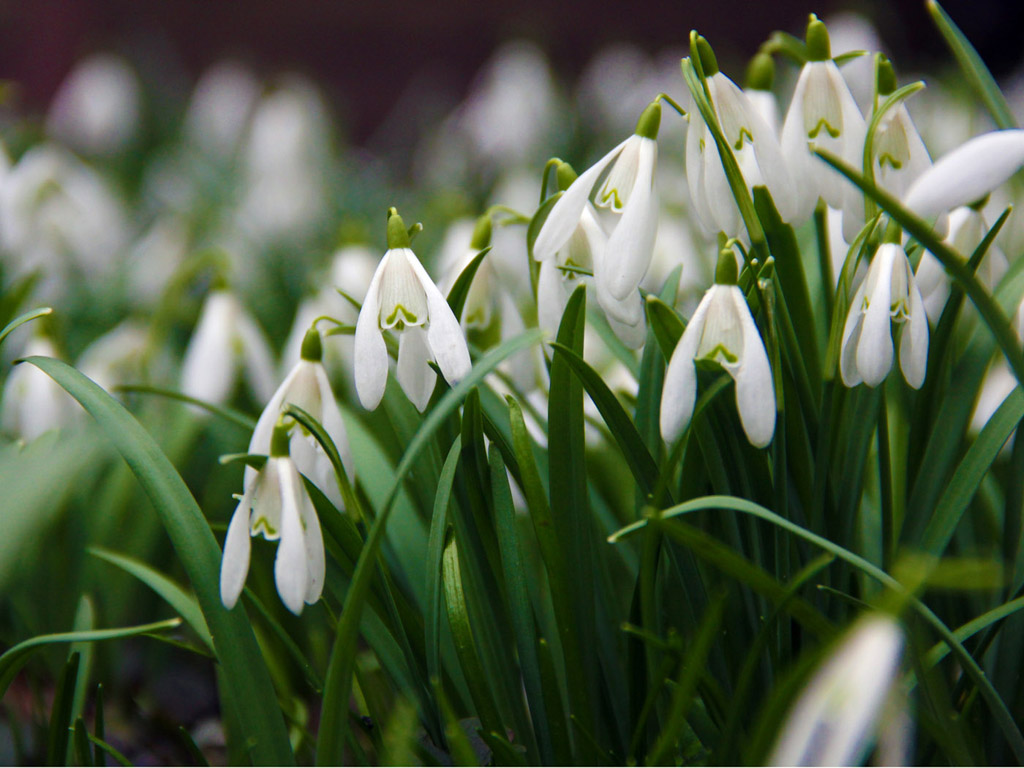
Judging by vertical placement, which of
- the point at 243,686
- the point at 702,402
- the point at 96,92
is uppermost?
the point at 96,92

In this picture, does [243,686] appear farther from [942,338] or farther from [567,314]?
[942,338]

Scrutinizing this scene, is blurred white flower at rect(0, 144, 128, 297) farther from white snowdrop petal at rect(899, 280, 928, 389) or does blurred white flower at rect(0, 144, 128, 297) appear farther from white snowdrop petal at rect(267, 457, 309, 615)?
white snowdrop petal at rect(899, 280, 928, 389)

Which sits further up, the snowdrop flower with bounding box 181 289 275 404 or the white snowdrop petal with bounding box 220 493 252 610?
the snowdrop flower with bounding box 181 289 275 404

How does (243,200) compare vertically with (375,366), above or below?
above

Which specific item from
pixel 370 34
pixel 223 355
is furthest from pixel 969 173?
pixel 370 34

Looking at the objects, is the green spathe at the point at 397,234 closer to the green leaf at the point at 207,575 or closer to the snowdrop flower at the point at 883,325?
the green leaf at the point at 207,575

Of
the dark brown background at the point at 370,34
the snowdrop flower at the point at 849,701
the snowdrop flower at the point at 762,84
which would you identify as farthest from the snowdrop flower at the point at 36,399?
the dark brown background at the point at 370,34

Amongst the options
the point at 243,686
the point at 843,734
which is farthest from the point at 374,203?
the point at 843,734

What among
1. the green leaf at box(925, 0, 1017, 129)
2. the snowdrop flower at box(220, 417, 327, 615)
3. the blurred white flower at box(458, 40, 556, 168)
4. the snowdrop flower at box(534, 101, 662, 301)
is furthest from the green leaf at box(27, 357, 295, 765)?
the blurred white flower at box(458, 40, 556, 168)
